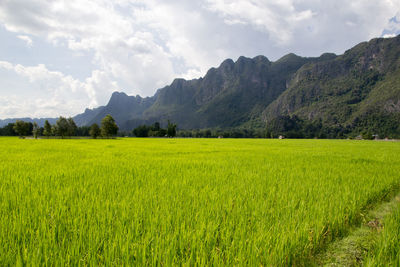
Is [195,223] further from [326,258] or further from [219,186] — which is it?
[219,186]

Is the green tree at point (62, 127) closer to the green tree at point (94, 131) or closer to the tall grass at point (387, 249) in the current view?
the green tree at point (94, 131)

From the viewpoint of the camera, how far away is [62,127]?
59.9 metres

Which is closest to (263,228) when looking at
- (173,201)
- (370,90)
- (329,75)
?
(173,201)

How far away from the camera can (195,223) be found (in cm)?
198

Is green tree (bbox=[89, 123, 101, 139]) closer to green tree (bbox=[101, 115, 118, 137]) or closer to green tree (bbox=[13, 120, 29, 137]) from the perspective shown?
green tree (bbox=[101, 115, 118, 137])

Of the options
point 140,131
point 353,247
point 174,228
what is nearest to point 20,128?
point 140,131

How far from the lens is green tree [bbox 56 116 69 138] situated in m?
59.4

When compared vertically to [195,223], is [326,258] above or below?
below

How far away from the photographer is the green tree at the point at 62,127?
59.4 metres

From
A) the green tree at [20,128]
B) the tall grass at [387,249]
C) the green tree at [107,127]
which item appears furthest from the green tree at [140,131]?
the tall grass at [387,249]

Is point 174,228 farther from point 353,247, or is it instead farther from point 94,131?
point 94,131

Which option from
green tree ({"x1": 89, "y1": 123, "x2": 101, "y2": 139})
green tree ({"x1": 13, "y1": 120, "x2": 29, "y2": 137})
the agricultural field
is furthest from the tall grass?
green tree ({"x1": 13, "y1": 120, "x2": 29, "y2": 137})

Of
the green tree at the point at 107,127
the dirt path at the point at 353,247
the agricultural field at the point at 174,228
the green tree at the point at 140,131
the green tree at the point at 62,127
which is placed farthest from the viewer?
the green tree at the point at 140,131

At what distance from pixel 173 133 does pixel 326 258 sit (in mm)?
93483
